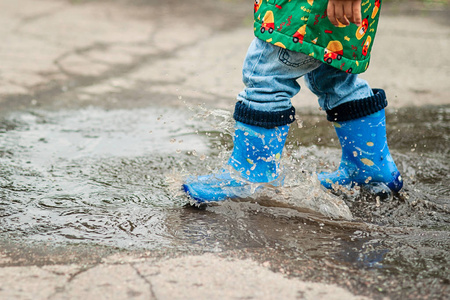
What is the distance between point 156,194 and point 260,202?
0.34 metres

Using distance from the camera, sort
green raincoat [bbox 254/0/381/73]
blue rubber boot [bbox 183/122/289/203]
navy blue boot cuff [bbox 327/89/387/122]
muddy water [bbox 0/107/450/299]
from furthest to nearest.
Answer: navy blue boot cuff [bbox 327/89/387/122]
blue rubber boot [bbox 183/122/289/203]
green raincoat [bbox 254/0/381/73]
muddy water [bbox 0/107/450/299]

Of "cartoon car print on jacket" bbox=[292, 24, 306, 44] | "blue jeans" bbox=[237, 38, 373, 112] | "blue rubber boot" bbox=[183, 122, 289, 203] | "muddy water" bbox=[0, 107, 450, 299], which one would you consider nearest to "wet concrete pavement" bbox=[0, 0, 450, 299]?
"muddy water" bbox=[0, 107, 450, 299]

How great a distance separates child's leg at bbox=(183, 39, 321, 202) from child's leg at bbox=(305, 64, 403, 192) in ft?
0.47

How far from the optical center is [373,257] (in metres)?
1.42

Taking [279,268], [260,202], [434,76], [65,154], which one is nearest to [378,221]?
[260,202]

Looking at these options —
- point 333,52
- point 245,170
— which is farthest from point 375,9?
point 245,170

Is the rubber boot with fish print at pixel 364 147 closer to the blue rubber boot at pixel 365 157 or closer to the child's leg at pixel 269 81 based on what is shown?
the blue rubber boot at pixel 365 157

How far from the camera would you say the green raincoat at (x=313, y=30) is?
5.13 ft

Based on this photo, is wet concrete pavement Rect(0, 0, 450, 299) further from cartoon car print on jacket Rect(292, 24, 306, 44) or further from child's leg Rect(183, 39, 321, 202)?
cartoon car print on jacket Rect(292, 24, 306, 44)

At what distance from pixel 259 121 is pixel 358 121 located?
0.36 m

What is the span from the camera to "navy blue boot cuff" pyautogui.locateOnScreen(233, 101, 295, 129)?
163 centimetres

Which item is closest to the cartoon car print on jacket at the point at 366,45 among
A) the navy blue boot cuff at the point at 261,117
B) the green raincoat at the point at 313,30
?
the green raincoat at the point at 313,30

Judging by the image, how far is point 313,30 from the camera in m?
1.58

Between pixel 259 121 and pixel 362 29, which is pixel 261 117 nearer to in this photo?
pixel 259 121
